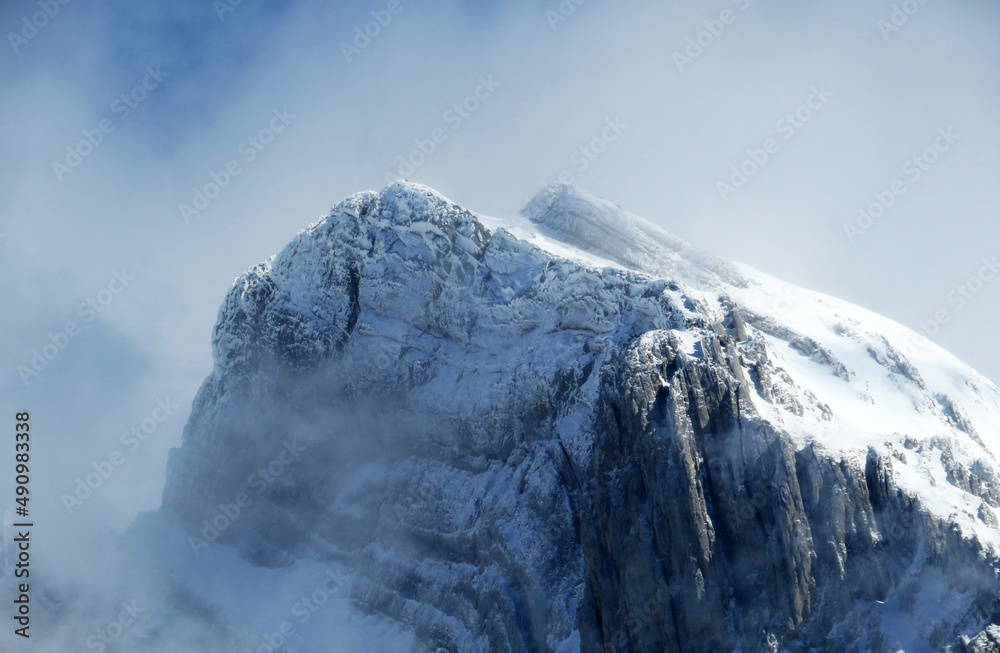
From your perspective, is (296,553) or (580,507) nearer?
(580,507)

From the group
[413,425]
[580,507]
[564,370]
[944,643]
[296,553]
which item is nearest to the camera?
[944,643]

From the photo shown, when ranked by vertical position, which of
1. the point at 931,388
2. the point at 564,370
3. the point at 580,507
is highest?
the point at 931,388

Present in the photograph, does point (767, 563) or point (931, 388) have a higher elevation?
point (931, 388)

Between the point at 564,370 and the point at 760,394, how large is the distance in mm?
20120

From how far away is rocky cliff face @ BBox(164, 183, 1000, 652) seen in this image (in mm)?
82125

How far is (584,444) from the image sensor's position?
91750 millimetres

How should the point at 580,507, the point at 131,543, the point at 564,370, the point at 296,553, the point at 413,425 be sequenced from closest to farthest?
the point at 580,507 < the point at 564,370 < the point at 413,425 < the point at 296,553 < the point at 131,543

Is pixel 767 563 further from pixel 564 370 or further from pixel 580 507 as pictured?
pixel 564 370

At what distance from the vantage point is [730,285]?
5054 inches

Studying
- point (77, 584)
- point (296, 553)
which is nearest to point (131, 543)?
point (77, 584)

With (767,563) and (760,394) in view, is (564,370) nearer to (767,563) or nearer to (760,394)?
(760,394)

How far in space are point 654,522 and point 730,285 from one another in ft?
176

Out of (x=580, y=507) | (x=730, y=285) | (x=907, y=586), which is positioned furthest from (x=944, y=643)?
(x=730, y=285)

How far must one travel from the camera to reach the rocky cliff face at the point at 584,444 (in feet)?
269
